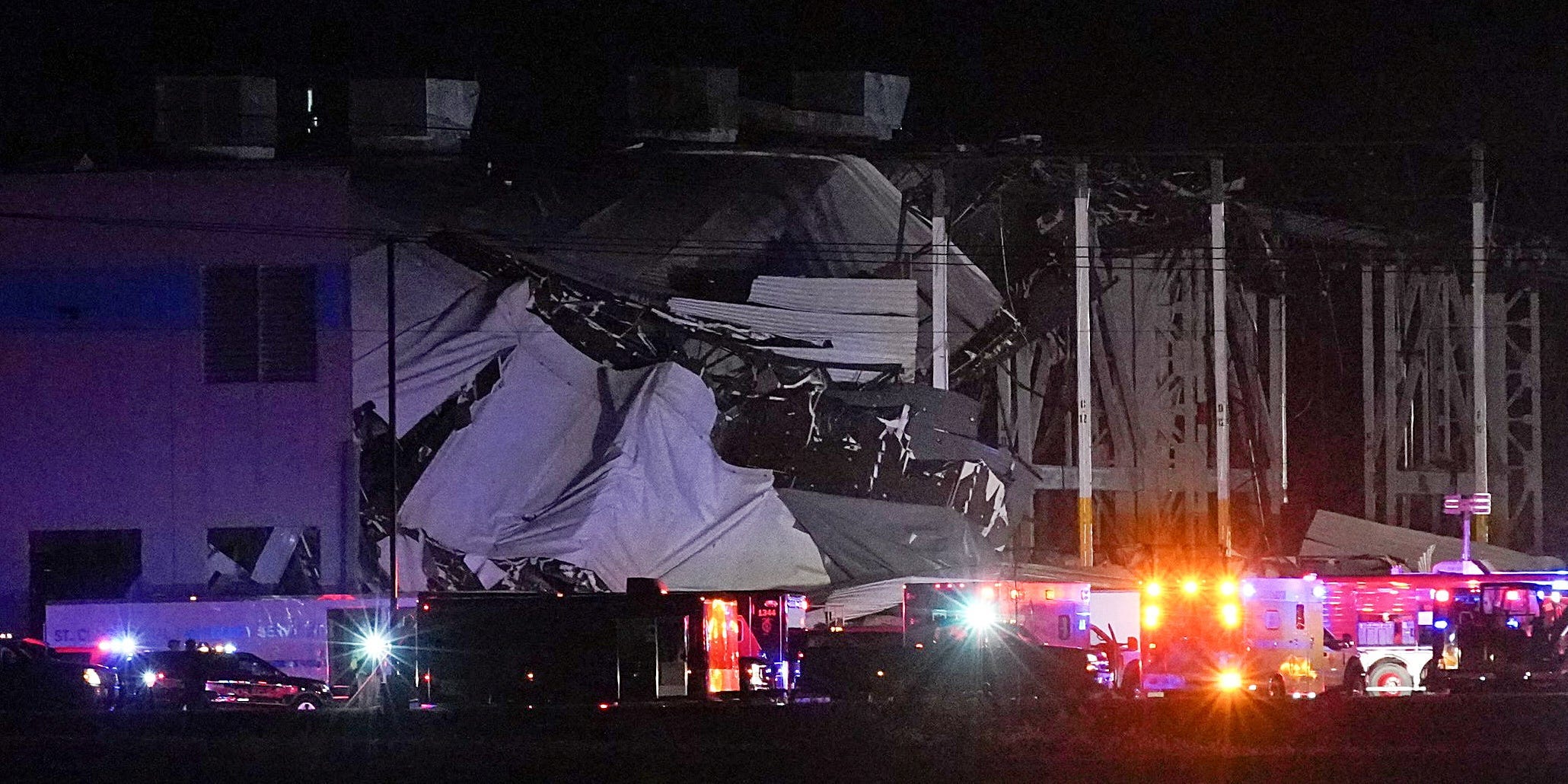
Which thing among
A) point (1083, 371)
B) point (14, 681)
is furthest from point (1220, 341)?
point (14, 681)

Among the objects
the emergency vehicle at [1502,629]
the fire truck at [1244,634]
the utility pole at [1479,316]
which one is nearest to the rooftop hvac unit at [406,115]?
the fire truck at [1244,634]

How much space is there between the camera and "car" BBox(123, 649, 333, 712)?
31.4m

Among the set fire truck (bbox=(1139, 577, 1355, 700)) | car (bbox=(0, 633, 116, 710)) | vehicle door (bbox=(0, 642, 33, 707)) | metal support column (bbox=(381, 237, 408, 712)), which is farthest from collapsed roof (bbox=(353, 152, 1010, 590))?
vehicle door (bbox=(0, 642, 33, 707))

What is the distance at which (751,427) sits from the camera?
42688mm

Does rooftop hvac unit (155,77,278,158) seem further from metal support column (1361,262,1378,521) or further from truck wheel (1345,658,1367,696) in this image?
truck wheel (1345,658,1367,696)

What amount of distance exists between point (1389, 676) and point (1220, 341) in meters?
11.8

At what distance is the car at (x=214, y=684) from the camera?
3136 centimetres

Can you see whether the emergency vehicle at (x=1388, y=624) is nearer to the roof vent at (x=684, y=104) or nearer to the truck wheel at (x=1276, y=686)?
the truck wheel at (x=1276, y=686)

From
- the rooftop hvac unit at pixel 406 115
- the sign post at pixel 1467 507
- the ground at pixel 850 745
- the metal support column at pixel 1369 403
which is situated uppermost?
the rooftop hvac unit at pixel 406 115

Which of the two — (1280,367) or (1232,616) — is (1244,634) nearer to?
(1232,616)

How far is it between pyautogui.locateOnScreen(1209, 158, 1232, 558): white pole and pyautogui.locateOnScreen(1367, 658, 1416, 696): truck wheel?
9.32 meters

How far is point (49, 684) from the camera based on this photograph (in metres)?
28.3

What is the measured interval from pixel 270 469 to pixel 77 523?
4600 mm

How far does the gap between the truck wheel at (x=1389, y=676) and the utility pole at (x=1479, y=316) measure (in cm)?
1087
